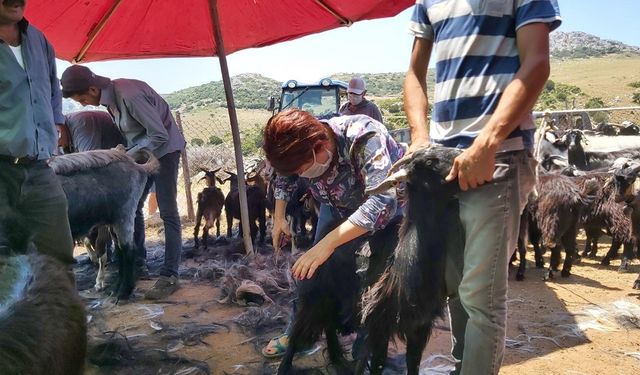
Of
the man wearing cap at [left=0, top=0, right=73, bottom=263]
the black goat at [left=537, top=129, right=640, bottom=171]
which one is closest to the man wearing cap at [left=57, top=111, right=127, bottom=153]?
the man wearing cap at [left=0, top=0, right=73, bottom=263]

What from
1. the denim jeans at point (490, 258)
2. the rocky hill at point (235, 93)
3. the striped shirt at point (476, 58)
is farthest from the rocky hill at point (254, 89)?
the denim jeans at point (490, 258)

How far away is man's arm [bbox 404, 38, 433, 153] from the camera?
7.77ft

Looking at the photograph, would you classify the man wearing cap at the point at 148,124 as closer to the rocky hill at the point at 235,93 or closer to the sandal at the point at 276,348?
the sandal at the point at 276,348

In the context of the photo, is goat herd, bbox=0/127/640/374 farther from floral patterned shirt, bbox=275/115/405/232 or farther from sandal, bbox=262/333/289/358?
sandal, bbox=262/333/289/358

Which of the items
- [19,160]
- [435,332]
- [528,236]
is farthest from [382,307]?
[528,236]

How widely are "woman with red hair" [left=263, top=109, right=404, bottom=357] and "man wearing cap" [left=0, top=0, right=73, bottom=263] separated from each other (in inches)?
53.9

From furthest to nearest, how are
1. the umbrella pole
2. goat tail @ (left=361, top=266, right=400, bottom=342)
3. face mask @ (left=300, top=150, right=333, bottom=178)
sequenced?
the umbrella pole, face mask @ (left=300, top=150, right=333, bottom=178), goat tail @ (left=361, top=266, right=400, bottom=342)

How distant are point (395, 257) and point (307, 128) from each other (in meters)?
0.76

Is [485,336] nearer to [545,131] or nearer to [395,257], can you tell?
[395,257]

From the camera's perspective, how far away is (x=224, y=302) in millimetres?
4832

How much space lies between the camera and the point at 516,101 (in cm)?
182

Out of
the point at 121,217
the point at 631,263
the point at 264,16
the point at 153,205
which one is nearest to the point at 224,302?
the point at 121,217

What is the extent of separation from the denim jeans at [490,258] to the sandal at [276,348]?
5.46 feet

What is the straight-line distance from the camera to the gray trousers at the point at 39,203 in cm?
275
